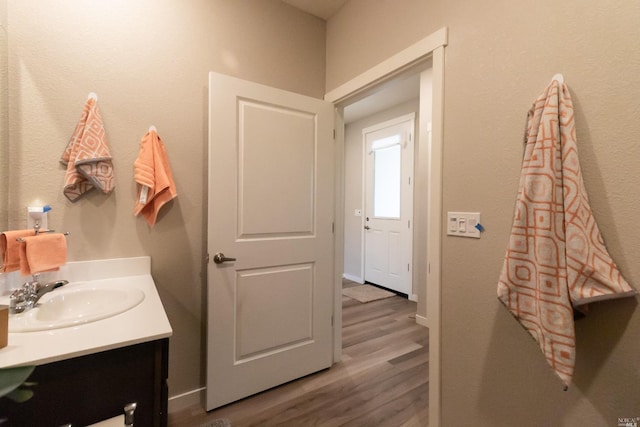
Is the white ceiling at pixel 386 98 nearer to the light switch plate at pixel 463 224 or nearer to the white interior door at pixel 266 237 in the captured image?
the white interior door at pixel 266 237

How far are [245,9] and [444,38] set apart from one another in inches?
50.2

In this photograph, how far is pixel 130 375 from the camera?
781 mm

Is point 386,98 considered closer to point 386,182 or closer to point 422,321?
point 386,182

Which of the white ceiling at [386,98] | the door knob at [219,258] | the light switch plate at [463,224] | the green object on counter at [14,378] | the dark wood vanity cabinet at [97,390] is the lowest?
the dark wood vanity cabinet at [97,390]

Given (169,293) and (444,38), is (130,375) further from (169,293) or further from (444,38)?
(444,38)

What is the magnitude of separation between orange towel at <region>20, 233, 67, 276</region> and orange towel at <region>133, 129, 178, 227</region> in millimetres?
352

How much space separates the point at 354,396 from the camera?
68.1 inches

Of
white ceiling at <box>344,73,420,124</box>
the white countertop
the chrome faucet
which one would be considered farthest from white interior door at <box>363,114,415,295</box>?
the chrome faucet

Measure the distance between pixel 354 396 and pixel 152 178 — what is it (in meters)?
1.74

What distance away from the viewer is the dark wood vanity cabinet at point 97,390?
26.8 inches

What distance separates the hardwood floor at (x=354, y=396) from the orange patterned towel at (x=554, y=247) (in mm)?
1032

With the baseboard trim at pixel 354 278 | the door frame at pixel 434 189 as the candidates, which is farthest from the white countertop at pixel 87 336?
the baseboard trim at pixel 354 278

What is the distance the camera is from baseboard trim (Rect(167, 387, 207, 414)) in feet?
5.23

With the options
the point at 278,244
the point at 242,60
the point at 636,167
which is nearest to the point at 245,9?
the point at 242,60
